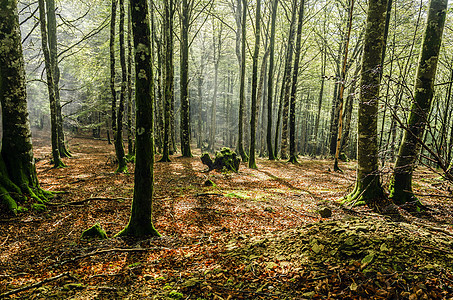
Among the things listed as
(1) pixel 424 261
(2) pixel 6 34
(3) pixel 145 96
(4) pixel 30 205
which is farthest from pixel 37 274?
(2) pixel 6 34

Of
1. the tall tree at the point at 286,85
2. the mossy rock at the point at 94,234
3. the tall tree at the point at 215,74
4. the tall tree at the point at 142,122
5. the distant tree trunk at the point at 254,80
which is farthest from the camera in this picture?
the tall tree at the point at 215,74

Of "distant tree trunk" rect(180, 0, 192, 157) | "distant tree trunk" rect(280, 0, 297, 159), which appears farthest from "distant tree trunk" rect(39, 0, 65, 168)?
"distant tree trunk" rect(280, 0, 297, 159)

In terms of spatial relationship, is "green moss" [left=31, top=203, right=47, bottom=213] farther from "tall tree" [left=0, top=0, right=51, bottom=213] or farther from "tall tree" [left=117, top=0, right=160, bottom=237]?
"tall tree" [left=117, top=0, right=160, bottom=237]

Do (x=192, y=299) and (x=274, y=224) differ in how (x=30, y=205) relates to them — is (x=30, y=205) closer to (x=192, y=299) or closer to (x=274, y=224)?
(x=192, y=299)

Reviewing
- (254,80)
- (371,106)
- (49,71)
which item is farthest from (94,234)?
(254,80)

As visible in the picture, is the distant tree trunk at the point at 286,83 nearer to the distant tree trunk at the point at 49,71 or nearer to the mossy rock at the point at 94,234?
the distant tree trunk at the point at 49,71

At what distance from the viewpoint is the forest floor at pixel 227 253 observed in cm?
313

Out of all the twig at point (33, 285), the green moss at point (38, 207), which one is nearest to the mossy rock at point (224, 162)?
the green moss at point (38, 207)

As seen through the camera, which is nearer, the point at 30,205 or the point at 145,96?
the point at 145,96

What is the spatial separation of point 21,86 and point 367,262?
357 inches

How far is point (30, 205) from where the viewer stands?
20.3 feet

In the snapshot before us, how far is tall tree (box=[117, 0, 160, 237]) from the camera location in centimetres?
473

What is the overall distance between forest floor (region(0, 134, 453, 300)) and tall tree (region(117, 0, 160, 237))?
455 millimetres

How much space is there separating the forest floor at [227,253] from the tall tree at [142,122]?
1.49ft
